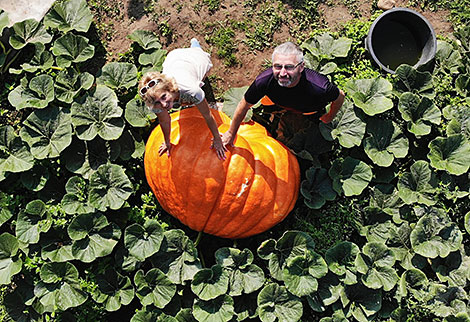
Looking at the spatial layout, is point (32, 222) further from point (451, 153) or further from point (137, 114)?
point (451, 153)

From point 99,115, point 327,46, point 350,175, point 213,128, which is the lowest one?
point 350,175

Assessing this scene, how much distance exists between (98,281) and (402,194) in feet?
10.9

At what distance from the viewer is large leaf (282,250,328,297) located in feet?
14.9

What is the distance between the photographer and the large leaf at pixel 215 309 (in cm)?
454

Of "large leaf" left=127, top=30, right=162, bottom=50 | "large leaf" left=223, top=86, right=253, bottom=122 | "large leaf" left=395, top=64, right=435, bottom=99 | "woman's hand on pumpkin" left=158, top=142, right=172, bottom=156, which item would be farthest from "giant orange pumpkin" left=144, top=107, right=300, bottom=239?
"large leaf" left=395, top=64, right=435, bottom=99

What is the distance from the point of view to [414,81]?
17.4 ft

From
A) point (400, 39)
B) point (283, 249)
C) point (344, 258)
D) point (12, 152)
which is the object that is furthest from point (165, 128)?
point (400, 39)

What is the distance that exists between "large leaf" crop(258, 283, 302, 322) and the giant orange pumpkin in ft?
2.05

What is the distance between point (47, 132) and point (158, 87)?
186cm

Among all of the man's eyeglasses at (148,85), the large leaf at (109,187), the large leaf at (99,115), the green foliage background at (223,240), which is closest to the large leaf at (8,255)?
Answer: the green foliage background at (223,240)

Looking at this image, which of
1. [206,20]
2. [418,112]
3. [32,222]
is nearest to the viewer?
[32,222]

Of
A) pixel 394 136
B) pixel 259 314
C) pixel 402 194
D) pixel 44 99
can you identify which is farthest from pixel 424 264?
pixel 44 99

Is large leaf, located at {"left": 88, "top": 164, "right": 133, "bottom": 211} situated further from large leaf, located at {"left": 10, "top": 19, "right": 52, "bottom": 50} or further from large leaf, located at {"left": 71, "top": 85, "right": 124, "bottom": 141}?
large leaf, located at {"left": 10, "top": 19, "right": 52, "bottom": 50}

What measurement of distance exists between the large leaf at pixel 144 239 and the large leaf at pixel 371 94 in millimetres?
2533
